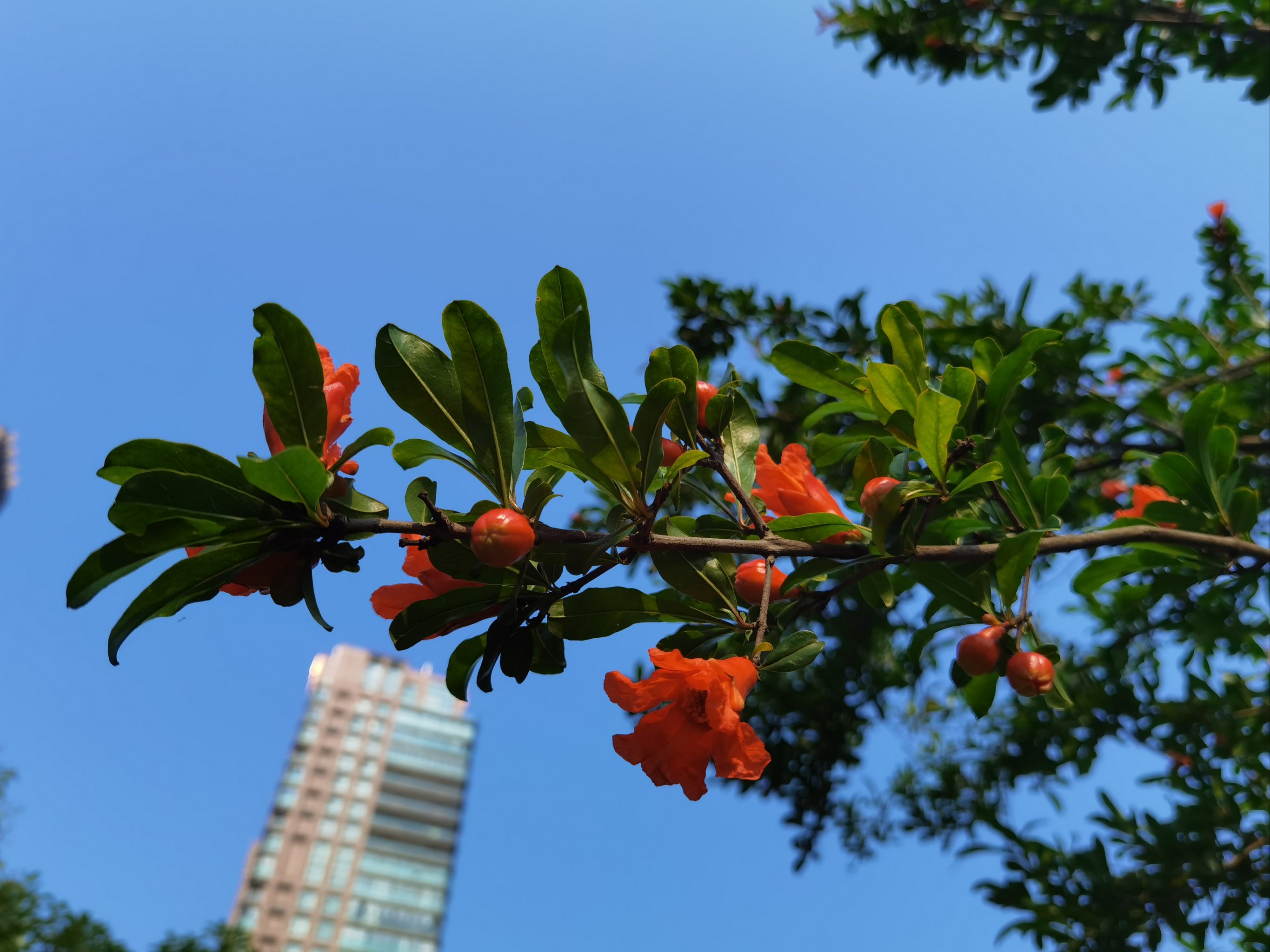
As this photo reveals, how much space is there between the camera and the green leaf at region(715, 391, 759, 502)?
1554 mm

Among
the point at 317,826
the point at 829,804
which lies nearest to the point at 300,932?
the point at 317,826

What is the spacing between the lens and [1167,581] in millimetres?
2139

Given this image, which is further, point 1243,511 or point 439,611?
point 1243,511

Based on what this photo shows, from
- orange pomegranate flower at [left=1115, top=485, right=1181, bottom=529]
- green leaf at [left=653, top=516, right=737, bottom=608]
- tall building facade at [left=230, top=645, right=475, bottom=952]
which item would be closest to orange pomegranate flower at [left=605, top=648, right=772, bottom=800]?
green leaf at [left=653, top=516, right=737, bottom=608]

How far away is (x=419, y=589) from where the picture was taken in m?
1.34

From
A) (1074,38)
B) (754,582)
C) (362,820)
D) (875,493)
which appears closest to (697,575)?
(754,582)

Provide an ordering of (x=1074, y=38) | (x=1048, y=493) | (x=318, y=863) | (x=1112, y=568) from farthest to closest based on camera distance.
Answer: (x=318, y=863) → (x=1074, y=38) → (x=1112, y=568) → (x=1048, y=493)

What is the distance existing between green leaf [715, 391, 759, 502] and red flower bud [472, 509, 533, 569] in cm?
58

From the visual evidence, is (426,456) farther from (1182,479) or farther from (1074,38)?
(1074,38)

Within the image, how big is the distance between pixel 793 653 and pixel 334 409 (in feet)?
2.60

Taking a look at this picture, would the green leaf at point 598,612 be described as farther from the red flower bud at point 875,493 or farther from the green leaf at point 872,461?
the green leaf at point 872,461

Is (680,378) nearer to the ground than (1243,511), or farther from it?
nearer to the ground

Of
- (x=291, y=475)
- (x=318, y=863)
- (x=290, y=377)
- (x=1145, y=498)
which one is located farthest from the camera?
(x=318, y=863)

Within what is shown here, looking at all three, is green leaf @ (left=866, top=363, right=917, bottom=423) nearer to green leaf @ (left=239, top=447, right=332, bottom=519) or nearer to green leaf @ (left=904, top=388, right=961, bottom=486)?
green leaf @ (left=904, top=388, right=961, bottom=486)
